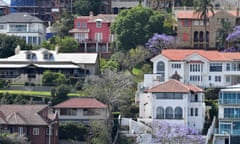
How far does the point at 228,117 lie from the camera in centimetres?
10506

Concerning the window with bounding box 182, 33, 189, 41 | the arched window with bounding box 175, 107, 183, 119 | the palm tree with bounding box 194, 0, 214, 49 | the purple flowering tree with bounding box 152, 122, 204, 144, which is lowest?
the purple flowering tree with bounding box 152, 122, 204, 144

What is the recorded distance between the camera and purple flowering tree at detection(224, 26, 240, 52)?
118875 mm

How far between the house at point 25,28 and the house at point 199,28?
1288cm

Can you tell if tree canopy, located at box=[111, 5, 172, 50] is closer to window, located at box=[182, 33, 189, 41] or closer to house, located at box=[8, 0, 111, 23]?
window, located at box=[182, 33, 189, 41]

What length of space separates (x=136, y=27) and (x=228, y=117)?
18.6 meters

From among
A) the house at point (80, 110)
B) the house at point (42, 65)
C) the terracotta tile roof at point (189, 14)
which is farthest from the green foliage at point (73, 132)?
the terracotta tile roof at point (189, 14)

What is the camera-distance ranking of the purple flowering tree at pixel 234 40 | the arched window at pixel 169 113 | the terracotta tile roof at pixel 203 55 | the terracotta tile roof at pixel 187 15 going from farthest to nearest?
the terracotta tile roof at pixel 187 15 → the purple flowering tree at pixel 234 40 → the terracotta tile roof at pixel 203 55 → the arched window at pixel 169 113

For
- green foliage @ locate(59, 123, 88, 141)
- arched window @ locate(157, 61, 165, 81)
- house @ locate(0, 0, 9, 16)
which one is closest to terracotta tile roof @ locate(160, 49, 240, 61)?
arched window @ locate(157, 61, 165, 81)

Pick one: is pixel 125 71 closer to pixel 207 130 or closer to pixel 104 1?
pixel 207 130

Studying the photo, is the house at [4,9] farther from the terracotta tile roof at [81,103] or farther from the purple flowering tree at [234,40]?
the terracotta tile roof at [81,103]

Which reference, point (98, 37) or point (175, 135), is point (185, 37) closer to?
point (98, 37)

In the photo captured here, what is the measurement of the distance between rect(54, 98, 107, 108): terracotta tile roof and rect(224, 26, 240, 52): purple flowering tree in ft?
57.6

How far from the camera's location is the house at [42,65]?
116m

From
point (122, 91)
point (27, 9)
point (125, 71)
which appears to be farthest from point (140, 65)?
point (27, 9)
